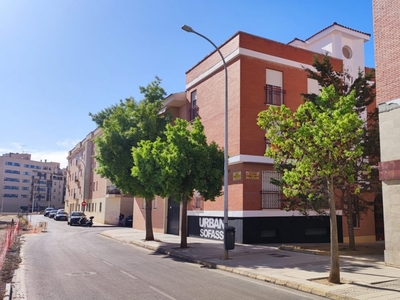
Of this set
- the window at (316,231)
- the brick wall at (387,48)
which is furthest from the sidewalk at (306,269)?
the brick wall at (387,48)

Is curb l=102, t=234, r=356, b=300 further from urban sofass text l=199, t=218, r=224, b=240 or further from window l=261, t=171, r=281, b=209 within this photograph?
urban sofass text l=199, t=218, r=224, b=240

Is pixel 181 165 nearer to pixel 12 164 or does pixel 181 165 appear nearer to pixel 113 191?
pixel 113 191

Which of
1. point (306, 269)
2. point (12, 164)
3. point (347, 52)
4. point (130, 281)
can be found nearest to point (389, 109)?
point (306, 269)

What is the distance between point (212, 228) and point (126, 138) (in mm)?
7407

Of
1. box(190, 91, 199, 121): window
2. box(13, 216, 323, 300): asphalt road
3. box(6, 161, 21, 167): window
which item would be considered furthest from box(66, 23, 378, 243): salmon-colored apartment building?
box(6, 161, 21, 167): window

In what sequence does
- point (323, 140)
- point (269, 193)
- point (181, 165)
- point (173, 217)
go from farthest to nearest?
point (173, 217) < point (269, 193) < point (181, 165) < point (323, 140)

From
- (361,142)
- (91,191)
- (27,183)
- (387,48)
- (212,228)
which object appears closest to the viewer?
(387,48)

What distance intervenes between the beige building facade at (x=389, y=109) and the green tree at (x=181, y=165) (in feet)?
23.3

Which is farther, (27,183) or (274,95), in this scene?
(27,183)

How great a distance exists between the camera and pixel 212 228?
22.2 meters

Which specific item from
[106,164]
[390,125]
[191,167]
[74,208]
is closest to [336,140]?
[390,125]

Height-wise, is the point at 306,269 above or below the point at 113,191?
below

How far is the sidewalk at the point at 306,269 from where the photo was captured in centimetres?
877

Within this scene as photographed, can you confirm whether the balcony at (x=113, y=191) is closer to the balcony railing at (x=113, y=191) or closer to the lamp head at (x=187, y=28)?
the balcony railing at (x=113, y=191)
